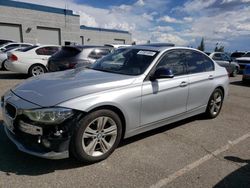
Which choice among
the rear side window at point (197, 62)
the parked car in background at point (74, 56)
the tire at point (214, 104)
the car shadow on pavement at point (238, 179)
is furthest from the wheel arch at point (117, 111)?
the parked car in background at point (74, 56)

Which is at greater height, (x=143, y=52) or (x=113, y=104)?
(x=143, y=52)

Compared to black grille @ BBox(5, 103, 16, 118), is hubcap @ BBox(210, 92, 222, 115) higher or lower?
lower

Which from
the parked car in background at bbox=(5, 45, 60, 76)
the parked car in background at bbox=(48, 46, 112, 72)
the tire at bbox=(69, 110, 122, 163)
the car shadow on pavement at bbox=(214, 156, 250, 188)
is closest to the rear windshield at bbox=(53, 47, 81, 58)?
the parked car in background at bbox=(48, 46, 112, 72)

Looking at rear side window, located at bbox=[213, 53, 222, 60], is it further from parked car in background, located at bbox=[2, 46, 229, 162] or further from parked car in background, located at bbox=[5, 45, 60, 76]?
parked car in background, located at bbox=[2, 46, 229, 162]

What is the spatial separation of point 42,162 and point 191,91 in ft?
9.45

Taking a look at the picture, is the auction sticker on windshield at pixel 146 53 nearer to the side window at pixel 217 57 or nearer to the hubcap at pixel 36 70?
the hubcap at pixel 36 70

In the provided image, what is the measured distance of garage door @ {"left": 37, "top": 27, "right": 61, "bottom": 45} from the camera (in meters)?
34.4

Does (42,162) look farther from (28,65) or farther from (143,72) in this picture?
(28,65)

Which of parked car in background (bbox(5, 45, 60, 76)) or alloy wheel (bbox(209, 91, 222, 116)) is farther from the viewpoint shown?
parked car in background (bbox(5, 45, 60, 76))

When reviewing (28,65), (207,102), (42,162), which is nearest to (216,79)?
(207,102)

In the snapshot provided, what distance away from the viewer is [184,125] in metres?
5.28

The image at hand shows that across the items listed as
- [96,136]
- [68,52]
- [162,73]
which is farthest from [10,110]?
[68,52]

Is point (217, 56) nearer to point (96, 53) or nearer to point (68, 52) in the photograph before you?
point (96, 53)

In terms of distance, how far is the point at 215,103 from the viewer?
576 cm
